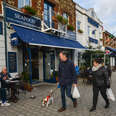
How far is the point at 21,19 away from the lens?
7879 mm

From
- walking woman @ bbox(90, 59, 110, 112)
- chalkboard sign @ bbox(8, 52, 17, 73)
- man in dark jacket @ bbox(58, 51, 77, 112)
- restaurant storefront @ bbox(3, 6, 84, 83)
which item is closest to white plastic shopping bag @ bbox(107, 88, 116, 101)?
walking woman @ bbox(90, 59, 110, 112)

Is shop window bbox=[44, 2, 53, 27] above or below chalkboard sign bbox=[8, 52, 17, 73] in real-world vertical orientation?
above

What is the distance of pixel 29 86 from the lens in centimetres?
679

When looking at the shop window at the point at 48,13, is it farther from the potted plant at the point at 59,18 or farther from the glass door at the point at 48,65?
the glass door at the point at 48,65

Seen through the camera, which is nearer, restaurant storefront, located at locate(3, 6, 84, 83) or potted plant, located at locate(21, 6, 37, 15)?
restaurant storefront, located at locate(3, 6, 84, 83)

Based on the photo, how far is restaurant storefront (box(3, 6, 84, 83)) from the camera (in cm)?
720

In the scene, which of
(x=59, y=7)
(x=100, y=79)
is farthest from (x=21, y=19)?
(x=100, y=79)

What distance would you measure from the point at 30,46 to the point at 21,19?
1762mm

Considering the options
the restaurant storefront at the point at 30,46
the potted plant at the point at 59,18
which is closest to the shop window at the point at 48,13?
the potted plant at the point at 59,18

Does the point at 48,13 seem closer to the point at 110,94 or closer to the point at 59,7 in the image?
the point at 59,7

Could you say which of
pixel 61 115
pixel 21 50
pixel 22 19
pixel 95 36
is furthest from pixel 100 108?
pixel 95 36

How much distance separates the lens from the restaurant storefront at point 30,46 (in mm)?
7202

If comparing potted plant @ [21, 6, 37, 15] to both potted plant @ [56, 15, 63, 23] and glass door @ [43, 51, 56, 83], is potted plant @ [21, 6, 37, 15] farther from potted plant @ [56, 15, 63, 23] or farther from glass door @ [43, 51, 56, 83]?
glass door @ [43, 51, 56, 83]

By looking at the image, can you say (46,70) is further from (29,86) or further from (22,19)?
(22,19)
